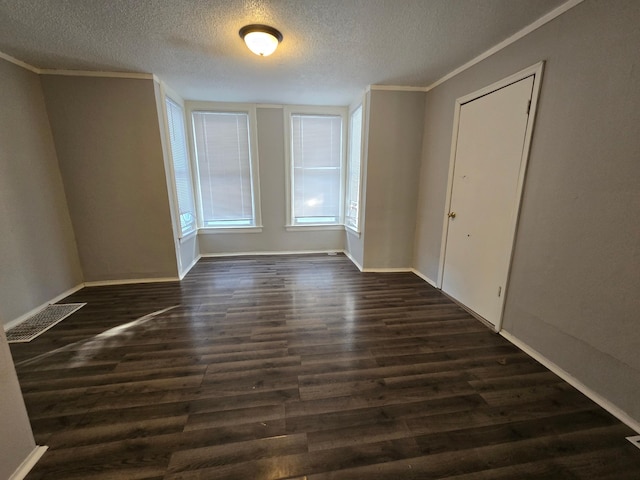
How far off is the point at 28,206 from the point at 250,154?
Result: 2.71m

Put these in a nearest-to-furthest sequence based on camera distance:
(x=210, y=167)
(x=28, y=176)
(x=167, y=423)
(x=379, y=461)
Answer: (x=379, y=461)
(x=167, y=423)
(x=28, y=176)
(x=210, y=167)

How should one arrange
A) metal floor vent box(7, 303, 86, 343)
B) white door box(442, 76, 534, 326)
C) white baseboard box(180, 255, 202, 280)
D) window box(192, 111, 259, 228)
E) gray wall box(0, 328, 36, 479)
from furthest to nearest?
1. window box(192, 111, 259, 228)
2. white baseboard box(180, 255, 202, 280)
3. metal floor vent box(7, 303, 86, 343)
4. white door box(442, 76, 534, 326)
5. gray wall box(0, 328, 36, 479)

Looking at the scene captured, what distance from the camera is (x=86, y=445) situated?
4.34 ft

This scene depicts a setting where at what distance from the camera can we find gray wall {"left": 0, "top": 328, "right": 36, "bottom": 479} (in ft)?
3.61

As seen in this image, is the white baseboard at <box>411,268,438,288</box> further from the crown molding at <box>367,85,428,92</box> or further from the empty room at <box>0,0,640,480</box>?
the crown molding at <box>367,85,428,92</box>

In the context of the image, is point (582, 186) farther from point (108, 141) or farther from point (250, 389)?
point (108, 141)

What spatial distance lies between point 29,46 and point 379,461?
4.30 meters

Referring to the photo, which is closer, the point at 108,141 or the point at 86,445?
the point at 86,445

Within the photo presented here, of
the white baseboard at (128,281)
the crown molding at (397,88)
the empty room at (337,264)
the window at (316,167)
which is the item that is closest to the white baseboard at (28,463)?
the empty room at (337,264)

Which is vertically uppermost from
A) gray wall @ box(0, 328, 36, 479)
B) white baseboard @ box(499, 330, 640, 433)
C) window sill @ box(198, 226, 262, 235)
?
window sill @ box(198, 226, 262, 235)

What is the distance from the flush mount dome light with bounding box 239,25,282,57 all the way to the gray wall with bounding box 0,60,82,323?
250cm

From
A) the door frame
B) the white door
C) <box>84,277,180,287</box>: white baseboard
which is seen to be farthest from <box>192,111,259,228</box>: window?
the white door

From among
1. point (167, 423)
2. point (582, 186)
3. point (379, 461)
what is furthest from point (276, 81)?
point (379, 461)

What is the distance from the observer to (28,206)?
8.63 feet
